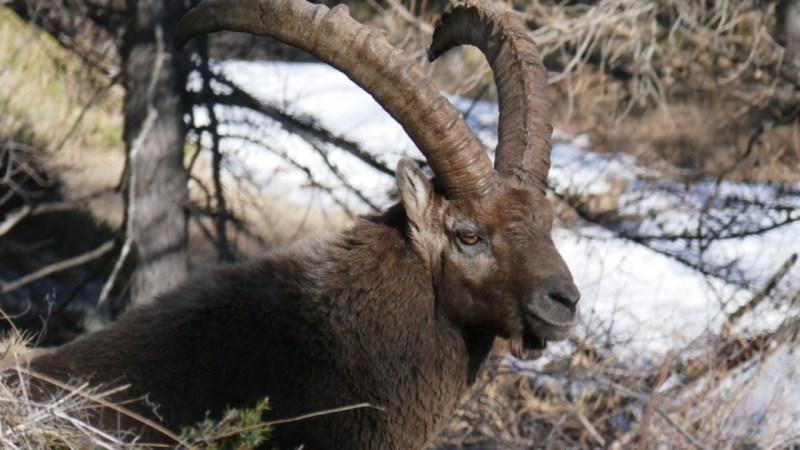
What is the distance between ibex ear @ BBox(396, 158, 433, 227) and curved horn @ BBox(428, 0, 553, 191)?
0.50 meters

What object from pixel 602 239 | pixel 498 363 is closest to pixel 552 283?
pixel 498 363

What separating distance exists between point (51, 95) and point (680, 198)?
9101mm

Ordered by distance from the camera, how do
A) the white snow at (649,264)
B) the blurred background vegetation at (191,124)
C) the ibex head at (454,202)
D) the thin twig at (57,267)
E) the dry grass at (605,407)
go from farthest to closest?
the thin twig at (57,267) < the blurred background vegetation at (191,124) < the white snow at (649,264) < the dry grass at (605,407) < the ibex head at (454,202)

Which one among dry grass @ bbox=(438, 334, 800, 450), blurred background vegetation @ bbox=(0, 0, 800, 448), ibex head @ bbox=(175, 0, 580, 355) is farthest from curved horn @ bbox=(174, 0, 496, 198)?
blurred background vegetation @ bbox=(0, 0, 800, 448)

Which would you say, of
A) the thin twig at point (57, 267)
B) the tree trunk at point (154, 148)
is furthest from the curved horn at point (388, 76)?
the thin twig at point (57, 267)

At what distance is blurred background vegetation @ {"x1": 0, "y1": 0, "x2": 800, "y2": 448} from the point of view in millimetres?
9398

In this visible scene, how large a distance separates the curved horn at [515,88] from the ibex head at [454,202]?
14cm

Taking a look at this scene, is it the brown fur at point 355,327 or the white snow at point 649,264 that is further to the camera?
the white snow at point 649,264

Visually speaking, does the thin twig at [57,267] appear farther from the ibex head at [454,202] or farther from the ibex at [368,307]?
the ibex head at [454,202]

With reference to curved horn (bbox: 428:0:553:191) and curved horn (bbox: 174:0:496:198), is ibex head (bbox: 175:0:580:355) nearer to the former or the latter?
curved horn (bbox: 174:0:496:198)

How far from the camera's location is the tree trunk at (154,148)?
365 inches

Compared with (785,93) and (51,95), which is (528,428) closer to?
(785,93)

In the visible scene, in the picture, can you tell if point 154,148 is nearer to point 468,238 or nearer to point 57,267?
point 57,267

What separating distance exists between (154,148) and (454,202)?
5.25 meters
